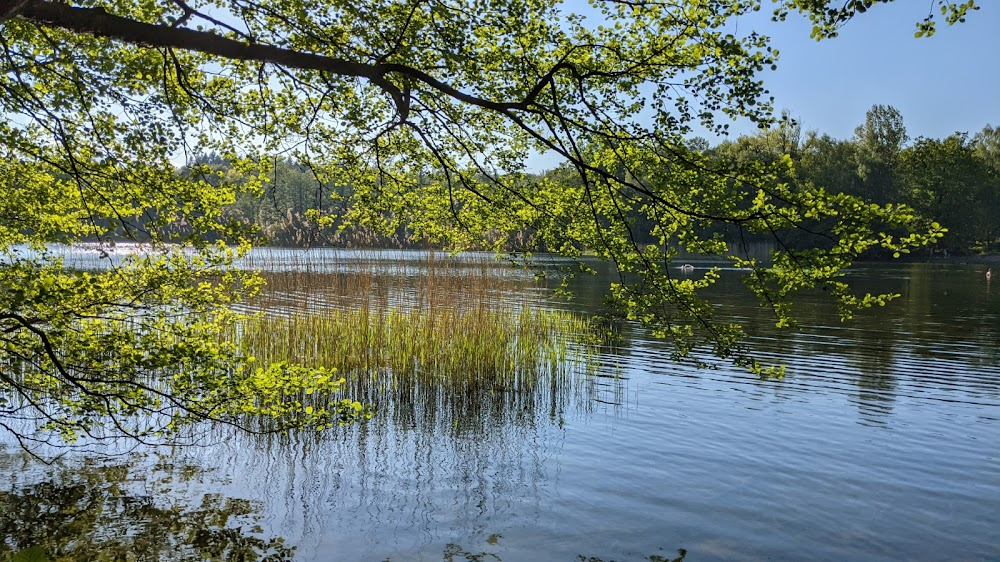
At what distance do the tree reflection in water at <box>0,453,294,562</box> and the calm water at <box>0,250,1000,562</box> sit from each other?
0.16 meters

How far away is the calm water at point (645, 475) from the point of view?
757 centimetres

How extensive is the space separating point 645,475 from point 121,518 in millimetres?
5867

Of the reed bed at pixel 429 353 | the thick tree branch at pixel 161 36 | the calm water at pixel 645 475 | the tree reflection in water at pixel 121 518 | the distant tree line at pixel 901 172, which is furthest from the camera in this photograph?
the distant tree line at pixel 901 172

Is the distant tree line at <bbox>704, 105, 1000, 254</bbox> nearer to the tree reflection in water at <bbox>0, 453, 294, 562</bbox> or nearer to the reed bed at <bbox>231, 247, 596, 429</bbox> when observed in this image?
the reed bed at <bbox>231, 247, 596, 429</bbox>

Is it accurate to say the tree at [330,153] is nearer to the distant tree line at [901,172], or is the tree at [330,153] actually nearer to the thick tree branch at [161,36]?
the thick tree branch at [161,36]

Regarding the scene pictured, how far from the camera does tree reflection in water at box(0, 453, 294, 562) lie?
22.3 feet

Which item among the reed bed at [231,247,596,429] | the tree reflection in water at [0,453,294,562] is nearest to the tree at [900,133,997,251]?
the reed bed at [231,247,596,429]

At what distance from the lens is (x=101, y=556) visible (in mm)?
6590

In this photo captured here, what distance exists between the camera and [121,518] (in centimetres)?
745

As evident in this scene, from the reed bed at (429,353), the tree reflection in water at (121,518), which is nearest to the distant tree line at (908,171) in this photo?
the reed bed at (429,353)

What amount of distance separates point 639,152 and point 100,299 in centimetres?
528

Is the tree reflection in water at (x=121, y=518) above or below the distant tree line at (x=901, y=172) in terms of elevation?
below

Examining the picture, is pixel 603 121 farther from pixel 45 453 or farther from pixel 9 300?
pixel 45 453

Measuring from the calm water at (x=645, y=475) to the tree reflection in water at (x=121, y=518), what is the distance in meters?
0.16
